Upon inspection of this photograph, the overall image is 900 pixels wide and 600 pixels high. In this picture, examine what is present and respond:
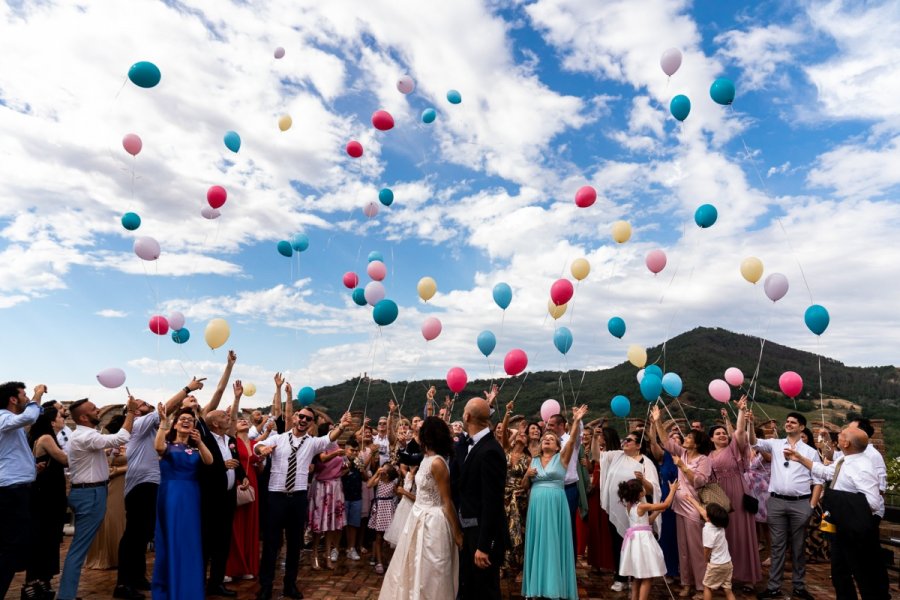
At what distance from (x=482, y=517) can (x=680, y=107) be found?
724 cm

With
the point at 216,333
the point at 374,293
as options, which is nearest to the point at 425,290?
the point at 374,293

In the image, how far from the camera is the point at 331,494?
6754mm

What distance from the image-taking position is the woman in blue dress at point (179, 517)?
4.71 m

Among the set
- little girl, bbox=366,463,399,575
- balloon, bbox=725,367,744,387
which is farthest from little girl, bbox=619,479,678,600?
balloon, bbox=725,367,744,387

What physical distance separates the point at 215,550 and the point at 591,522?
14.5 feet

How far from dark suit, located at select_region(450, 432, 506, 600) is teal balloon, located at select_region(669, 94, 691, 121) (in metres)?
6.69

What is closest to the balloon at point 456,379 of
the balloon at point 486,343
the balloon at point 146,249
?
the balloon at point 486,343

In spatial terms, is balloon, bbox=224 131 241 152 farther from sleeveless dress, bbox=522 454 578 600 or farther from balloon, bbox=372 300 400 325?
sleeveless dress, bbox=522 454 578 600

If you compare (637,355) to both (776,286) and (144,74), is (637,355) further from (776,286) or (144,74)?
(144,74)

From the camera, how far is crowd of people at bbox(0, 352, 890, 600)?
4184 millimetres

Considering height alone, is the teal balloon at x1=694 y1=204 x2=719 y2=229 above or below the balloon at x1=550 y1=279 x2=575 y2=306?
above

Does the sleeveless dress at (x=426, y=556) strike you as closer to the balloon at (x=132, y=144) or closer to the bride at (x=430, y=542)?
the bride at (x=430, y=542)

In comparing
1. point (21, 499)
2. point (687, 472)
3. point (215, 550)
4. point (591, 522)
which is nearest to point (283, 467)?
point (215, 550)

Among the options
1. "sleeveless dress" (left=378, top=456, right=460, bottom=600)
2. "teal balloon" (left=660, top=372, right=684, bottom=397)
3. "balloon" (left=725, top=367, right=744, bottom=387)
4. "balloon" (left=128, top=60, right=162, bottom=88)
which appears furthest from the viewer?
"balloon" (left=725, top=367, right=744, bottom=387)
